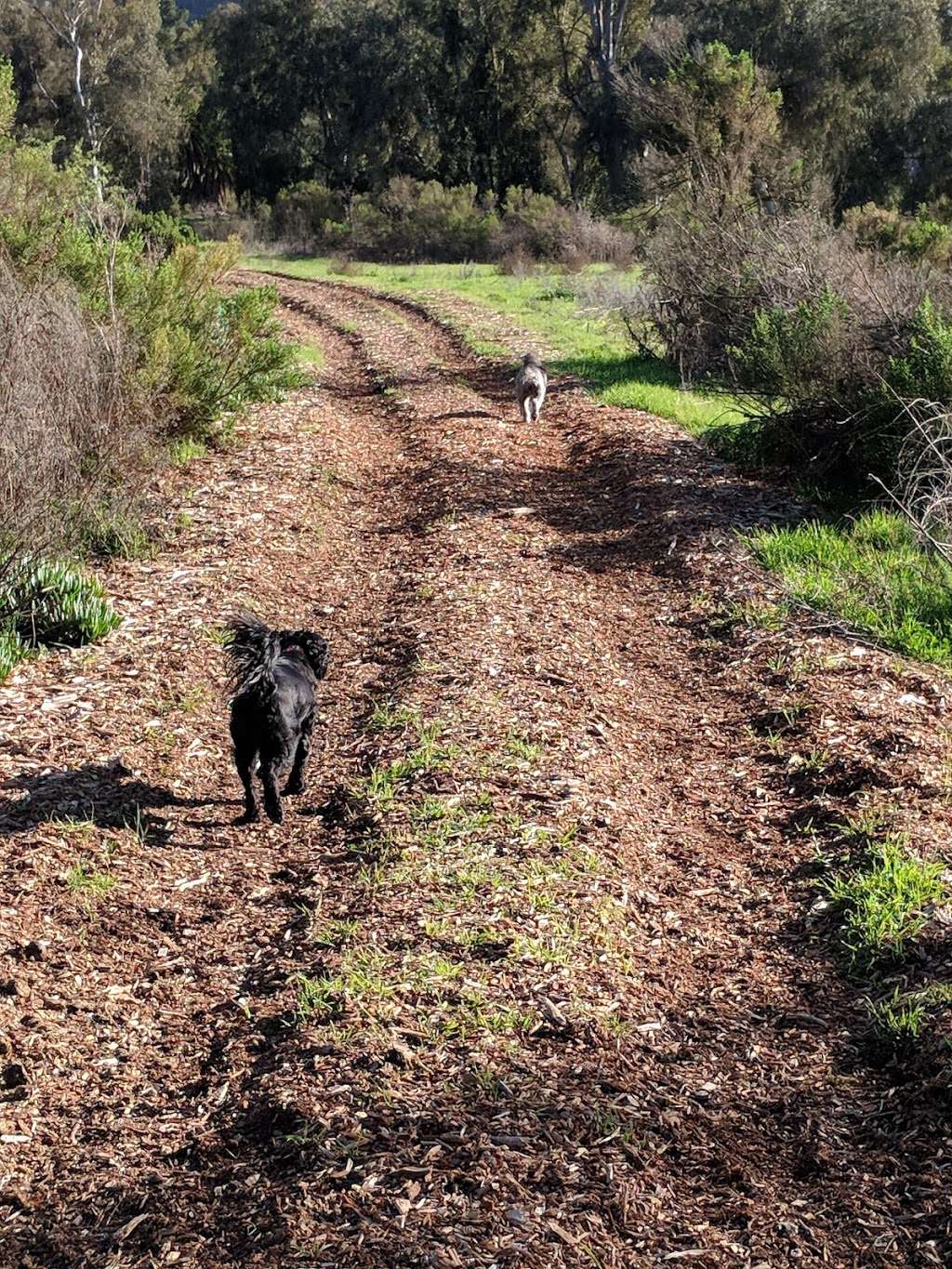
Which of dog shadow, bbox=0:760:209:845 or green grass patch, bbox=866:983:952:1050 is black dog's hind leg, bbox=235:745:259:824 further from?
green grass patch, bbox=866:983:952:1050

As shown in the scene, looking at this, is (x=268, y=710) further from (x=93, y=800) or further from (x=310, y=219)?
→ (x=310, y=219)

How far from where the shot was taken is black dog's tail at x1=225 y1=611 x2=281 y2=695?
5.13 m

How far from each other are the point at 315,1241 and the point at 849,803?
339 cm

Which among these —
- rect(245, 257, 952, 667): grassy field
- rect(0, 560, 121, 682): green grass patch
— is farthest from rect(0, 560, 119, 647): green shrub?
rect(245, 257, 952, 667): grassy field

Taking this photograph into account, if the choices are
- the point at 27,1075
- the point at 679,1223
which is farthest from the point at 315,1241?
the point at 27,1075

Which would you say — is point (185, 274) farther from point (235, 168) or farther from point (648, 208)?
point (235, 168)

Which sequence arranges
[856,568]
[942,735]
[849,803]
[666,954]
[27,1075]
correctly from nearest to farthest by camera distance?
[27,1075]
[666,954]
[849,803]
[942,735]
[856,568]

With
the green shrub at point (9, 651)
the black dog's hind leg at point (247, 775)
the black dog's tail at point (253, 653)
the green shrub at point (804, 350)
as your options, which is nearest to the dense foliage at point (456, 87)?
the green shrub at point (804, 350)

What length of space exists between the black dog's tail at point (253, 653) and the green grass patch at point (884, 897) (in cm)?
267

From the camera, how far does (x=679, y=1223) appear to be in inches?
126

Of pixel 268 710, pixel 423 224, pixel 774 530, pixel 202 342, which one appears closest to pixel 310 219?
pixel 423 224

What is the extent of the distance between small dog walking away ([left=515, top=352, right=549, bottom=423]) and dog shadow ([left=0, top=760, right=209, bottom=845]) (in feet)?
27.4

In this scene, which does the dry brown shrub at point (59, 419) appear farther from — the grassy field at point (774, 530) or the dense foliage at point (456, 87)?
the dense foliage at point (456, 87)

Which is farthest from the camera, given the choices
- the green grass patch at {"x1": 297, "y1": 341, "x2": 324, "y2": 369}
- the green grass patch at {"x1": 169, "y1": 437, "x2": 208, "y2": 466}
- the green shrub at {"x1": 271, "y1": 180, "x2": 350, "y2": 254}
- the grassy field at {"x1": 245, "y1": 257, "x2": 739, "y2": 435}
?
the green shrub at {"x1": 271, "y1": 180, "x2": 350, "y2": 254}
